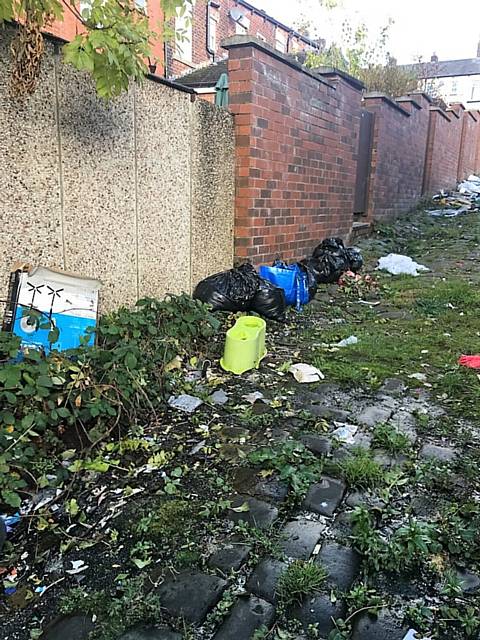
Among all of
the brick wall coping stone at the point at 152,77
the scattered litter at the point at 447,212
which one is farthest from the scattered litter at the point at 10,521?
the scattered litter at the point at 447,212

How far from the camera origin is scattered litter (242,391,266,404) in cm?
318

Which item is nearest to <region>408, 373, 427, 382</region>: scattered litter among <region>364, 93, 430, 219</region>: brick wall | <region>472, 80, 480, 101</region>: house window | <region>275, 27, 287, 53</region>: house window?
<region>364, 93, 430, 219</region>: brick wall

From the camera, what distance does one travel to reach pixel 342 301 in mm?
5977

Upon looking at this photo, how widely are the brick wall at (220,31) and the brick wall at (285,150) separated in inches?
356

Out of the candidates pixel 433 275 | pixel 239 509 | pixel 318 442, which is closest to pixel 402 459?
pixel 318 442

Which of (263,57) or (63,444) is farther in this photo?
(263,57)

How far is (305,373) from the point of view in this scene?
140 inches

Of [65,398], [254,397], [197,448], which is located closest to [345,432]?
[254,397]

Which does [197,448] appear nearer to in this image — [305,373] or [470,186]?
[305,373]

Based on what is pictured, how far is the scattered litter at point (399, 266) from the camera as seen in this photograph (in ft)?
24.3

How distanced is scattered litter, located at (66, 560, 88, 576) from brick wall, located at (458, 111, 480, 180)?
57.7 ft

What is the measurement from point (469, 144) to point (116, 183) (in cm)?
1706

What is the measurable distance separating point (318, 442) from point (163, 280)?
2240 mm

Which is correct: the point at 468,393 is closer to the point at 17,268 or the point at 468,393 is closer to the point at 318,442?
the point at 318,442
